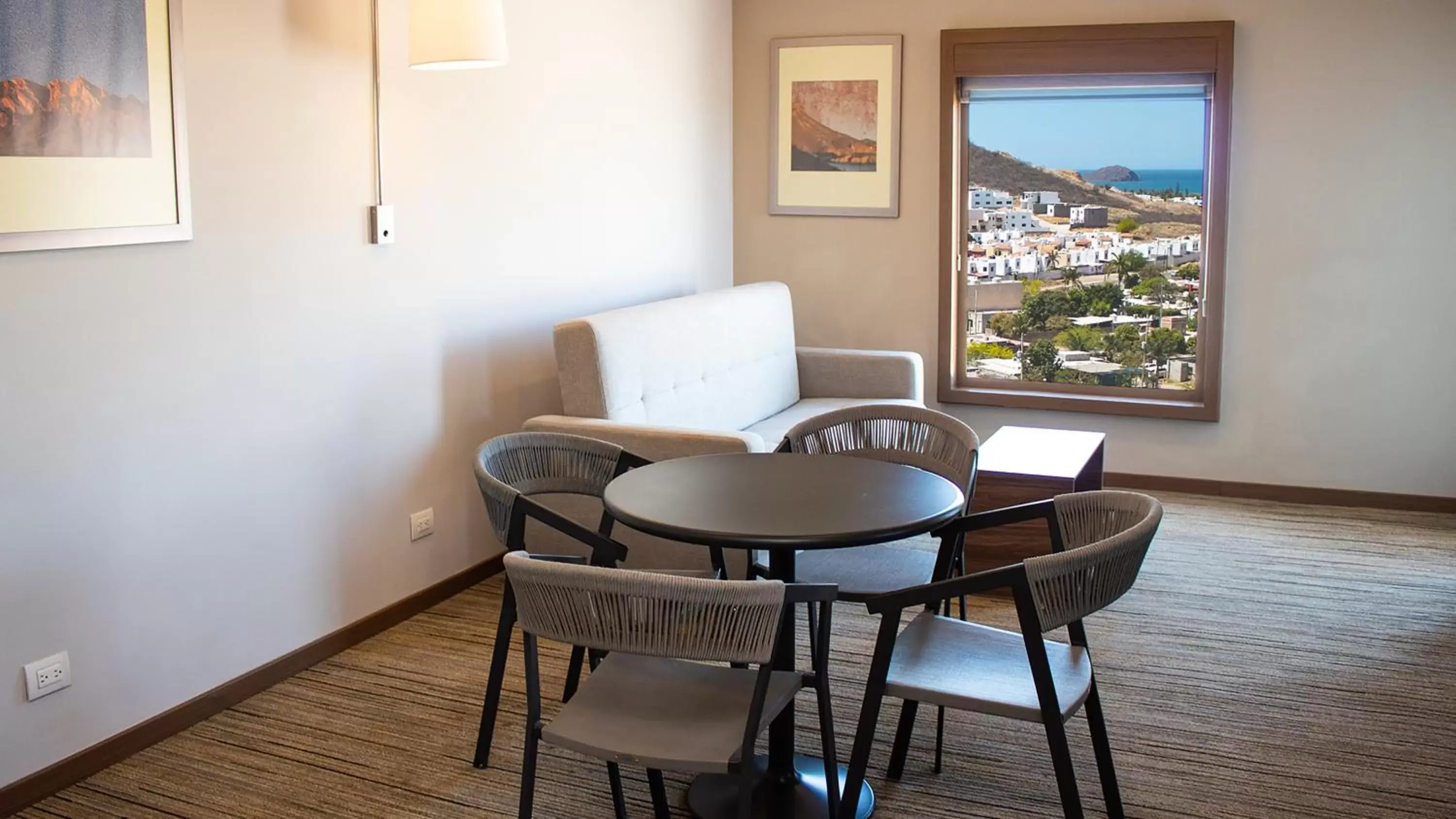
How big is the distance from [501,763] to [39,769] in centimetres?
110

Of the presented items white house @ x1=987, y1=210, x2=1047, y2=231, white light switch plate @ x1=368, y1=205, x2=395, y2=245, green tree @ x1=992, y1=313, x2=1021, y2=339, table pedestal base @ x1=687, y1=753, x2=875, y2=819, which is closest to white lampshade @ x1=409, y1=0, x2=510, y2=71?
white light switch plate @ x1=368, y1=205, x2=395, y2=245

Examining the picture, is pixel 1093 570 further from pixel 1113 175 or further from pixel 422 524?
Answer: pixel 1113 175

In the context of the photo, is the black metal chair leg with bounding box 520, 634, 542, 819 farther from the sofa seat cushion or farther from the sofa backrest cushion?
the sofa seat cushion

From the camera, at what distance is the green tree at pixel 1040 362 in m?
6.37

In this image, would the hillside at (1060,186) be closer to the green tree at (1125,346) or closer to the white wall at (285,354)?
the green tree at (1125,346)

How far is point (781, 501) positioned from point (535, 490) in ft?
2.86

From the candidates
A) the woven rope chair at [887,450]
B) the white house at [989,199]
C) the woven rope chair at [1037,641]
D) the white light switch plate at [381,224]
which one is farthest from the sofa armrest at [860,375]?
the woven rope chair at [1037,641]

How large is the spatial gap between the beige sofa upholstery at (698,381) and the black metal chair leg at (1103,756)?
64.0 inches

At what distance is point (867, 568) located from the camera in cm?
345

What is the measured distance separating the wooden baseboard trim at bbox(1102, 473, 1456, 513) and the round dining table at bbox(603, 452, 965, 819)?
10.3 ft

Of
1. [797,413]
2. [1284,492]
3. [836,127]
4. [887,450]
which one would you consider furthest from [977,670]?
[836,127]

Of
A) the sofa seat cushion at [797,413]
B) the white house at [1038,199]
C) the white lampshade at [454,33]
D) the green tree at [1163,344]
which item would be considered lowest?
the sofa seat cushion at [797,413]

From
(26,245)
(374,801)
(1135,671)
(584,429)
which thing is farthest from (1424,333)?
Result: (26,245)

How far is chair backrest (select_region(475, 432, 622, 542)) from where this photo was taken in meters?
3.48
